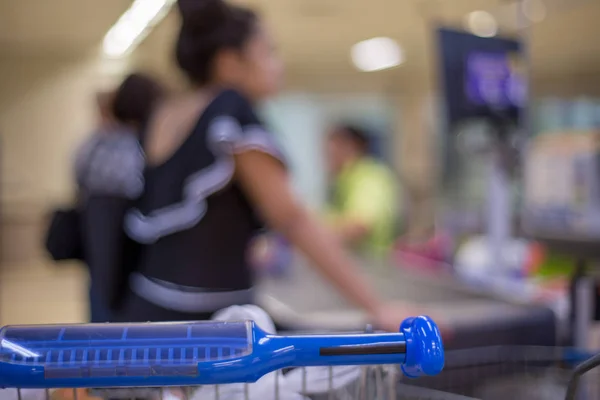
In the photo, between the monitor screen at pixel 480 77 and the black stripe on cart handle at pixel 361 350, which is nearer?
the black stripe on cart handle at pixel 361 350

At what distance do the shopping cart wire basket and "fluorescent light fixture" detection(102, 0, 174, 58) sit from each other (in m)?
5.45

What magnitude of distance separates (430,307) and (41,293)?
20.2ft

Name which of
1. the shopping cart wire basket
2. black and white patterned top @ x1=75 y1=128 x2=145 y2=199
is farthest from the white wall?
the shopping cart wire basket

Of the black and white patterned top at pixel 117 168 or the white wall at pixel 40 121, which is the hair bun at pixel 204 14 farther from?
the white wall at pixel 40 121

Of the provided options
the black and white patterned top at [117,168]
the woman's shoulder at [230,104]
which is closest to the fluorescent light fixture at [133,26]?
the black and white patterned top at [117,168]

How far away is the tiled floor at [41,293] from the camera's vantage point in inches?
225

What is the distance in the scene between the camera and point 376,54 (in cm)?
980

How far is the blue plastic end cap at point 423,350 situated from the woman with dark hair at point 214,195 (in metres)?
0.61

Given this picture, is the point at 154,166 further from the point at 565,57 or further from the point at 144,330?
the point at 565,57

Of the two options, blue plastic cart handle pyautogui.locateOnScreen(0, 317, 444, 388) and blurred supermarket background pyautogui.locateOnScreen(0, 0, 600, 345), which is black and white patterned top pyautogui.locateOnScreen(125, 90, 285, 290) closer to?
blurred supermarket background pyautogui.locateOnScreen(0, 0, 600, 345)

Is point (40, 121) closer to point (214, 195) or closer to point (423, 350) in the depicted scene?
point (214, 195)

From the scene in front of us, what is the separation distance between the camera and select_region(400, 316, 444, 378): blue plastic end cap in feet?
1.79

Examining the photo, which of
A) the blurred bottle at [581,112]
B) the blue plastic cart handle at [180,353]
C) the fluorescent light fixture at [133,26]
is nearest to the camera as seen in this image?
the blue plastic cart handle at [180,353]

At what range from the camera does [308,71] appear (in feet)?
35.4
